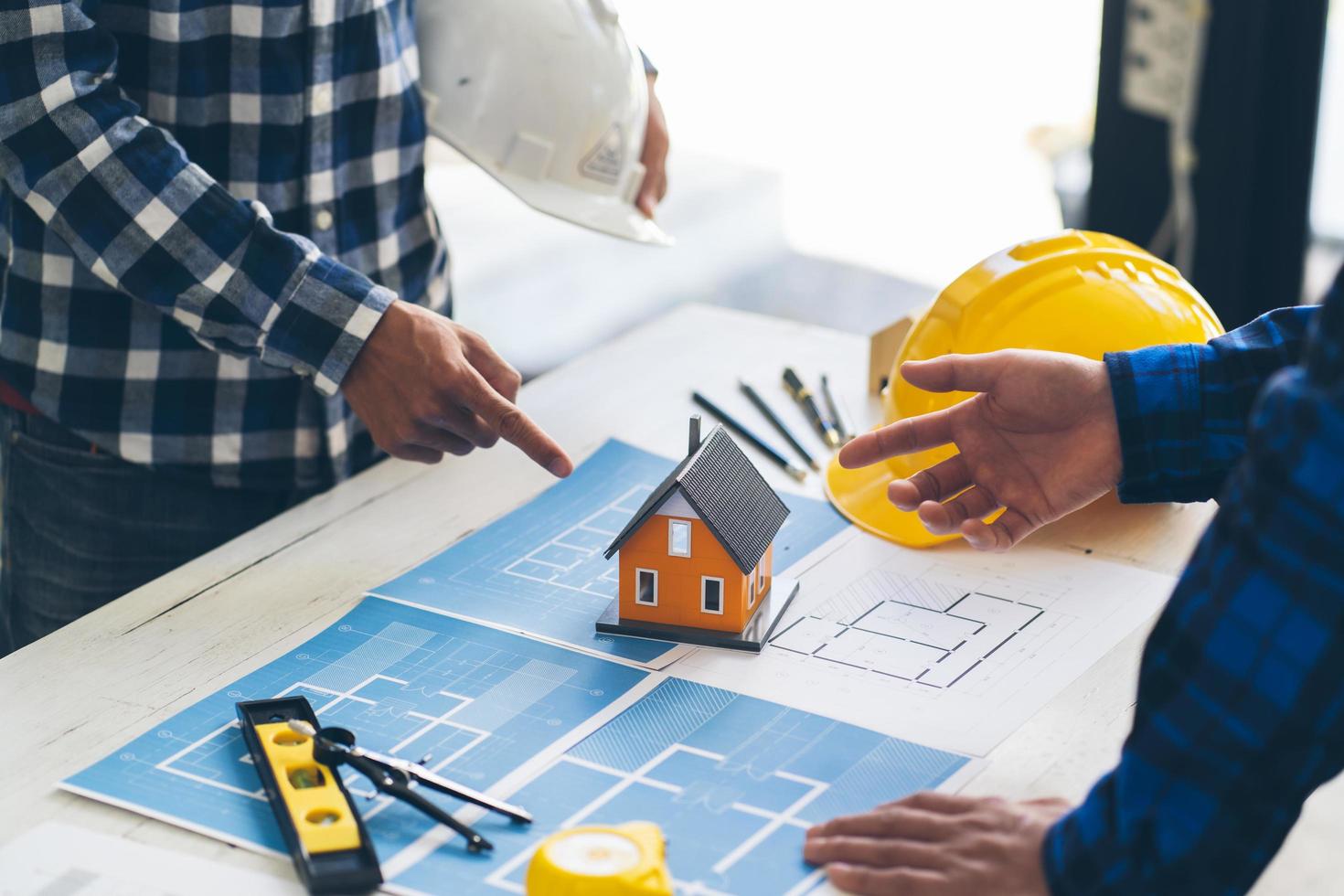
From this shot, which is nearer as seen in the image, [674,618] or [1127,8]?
[674,618]

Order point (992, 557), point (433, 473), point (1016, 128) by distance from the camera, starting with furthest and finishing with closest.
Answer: point (1016, 128)
point (433, 473)
point (992, 557)

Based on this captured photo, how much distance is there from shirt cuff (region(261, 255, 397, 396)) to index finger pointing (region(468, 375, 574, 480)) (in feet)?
0.34

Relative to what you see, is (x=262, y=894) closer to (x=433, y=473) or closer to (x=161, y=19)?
(x=433, y=473)

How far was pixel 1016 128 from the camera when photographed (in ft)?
10.4

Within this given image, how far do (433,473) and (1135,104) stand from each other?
1733 mm

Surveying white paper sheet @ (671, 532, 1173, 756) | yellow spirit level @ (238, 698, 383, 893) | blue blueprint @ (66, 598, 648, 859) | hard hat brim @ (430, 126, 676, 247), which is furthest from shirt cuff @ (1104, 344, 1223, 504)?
yellow spirit level @ (238, 698, 383, 893)

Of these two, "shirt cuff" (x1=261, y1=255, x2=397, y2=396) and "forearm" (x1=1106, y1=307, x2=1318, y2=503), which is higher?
"shirt cuff" (x1=261, y1=255, x2=397, y2=396)

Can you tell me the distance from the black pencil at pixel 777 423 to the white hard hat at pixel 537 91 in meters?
0.24

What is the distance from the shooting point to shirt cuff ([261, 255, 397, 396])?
44.5 inches

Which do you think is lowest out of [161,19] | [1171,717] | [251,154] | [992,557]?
[992,557]

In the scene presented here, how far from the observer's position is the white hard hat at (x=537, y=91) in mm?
1323

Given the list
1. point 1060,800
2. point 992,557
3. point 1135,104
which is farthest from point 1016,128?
point 1060,800

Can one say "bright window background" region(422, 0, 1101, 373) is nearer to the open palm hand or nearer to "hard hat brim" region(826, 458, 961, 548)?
"hard hat brim" region(826, 458, 961, 548)

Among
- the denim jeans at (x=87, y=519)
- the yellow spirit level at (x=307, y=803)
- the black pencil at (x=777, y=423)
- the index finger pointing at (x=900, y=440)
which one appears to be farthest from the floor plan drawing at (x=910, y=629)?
the denim jeans at (x=87, y=519)
